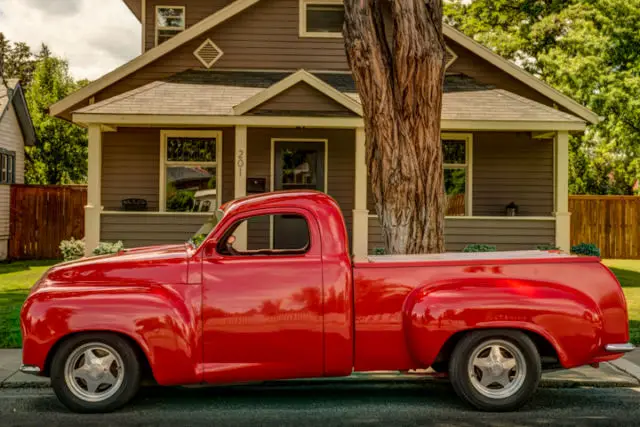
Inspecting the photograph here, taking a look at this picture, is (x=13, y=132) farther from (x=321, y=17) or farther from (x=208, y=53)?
(x=321, y=17)

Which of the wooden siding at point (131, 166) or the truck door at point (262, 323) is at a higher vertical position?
the wooden siding at point (131, 166)

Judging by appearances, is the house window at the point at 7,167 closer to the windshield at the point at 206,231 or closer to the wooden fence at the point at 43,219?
the wooden fence at the point at 43,219

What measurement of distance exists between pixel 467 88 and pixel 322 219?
10702 mm

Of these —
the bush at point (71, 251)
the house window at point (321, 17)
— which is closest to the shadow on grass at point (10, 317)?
the bush at point (71, 251)

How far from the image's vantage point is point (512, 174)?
16.0 metres

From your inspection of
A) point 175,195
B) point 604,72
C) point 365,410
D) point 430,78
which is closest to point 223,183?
point 175,195

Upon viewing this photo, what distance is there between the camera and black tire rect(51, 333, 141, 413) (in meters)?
5.59

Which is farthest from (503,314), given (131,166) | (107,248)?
(131,166)

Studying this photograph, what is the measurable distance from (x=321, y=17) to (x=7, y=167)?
13890mm

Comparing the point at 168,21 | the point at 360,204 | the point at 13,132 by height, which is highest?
the point at 168,21

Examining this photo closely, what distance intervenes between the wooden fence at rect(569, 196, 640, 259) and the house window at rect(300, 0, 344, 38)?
1029 centimetres

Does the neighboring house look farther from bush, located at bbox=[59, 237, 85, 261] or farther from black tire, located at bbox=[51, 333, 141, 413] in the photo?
black tire, located at bbox=[51, 333, 141, 413]

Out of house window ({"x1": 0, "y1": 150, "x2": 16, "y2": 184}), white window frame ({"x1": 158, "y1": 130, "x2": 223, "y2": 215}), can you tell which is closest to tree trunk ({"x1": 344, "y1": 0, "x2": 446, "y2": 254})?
white window frame ({"x1": 158, "y1": 130, "x2": 223, "y2": 215})

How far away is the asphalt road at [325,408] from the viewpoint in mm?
5531
